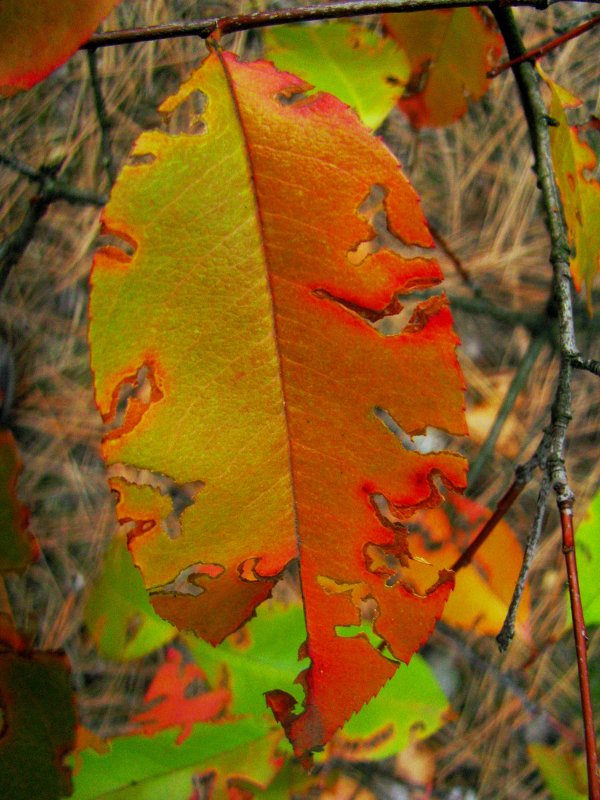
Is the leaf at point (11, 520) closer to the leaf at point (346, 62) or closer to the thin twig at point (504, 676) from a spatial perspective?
the leaf at point (346, 62)

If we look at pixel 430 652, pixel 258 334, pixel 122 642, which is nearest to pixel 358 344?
pixel 258 334

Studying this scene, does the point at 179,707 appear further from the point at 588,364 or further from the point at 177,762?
the point at 588,364

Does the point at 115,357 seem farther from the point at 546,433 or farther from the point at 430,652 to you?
the point at 430,652

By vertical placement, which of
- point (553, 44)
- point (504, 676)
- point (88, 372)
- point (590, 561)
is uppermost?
point (553, 44)

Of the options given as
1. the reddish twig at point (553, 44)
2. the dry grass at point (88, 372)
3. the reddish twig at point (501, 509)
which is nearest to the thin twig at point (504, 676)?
the dry grass at point (88, 372)

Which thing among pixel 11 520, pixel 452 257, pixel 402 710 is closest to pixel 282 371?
pixel 11 520
